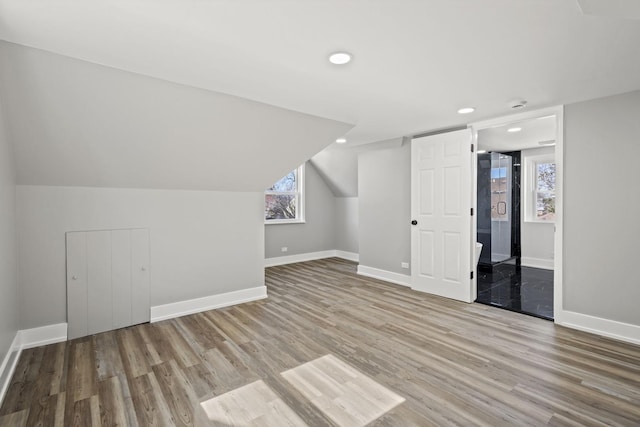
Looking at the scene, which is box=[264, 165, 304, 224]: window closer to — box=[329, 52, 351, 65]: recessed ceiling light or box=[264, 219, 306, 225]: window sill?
box=[264, 219, 306, 225]: window sill

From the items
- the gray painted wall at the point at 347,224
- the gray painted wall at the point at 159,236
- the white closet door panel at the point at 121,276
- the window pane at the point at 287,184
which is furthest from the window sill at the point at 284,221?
the white closet door panel at the point at 121,276

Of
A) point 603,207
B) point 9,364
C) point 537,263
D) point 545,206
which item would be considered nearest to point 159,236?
point 9,364

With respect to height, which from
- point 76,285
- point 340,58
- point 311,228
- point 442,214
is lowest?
point 76,285

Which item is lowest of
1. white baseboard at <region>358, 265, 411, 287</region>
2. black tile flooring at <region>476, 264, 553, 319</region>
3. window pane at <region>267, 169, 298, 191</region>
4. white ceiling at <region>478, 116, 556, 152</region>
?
black tile flooring at <region>476, 264, 553, 319</region>

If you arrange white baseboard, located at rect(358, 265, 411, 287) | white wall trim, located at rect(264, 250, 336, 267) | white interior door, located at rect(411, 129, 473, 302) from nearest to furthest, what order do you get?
white interior door, located at rect(411, 129, 473, 302), white baseboard, located at rect(358, 265, 411, 287), white wall trim, located at rect(264, 250, 336, 267)

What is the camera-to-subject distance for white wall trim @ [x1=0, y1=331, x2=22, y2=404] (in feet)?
6.72

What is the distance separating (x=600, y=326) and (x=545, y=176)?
3.73 m

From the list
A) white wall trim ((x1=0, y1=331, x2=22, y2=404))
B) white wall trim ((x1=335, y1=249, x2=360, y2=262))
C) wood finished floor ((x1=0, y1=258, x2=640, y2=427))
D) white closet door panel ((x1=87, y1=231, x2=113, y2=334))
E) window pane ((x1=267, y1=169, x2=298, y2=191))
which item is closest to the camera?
wood finished floor ((x1=0, y1=258, x2=640, y2=427))

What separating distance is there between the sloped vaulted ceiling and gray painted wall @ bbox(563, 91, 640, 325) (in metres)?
2.38

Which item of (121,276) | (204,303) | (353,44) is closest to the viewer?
(353,44)

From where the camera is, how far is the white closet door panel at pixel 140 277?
10.7 feet

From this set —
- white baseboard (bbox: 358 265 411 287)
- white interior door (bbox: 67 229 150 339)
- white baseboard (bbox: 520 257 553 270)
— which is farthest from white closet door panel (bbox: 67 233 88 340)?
white baseboard (bbox: 520 257 553 270)

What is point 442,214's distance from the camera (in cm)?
414

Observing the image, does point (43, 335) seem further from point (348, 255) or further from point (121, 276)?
point (348, 255)
